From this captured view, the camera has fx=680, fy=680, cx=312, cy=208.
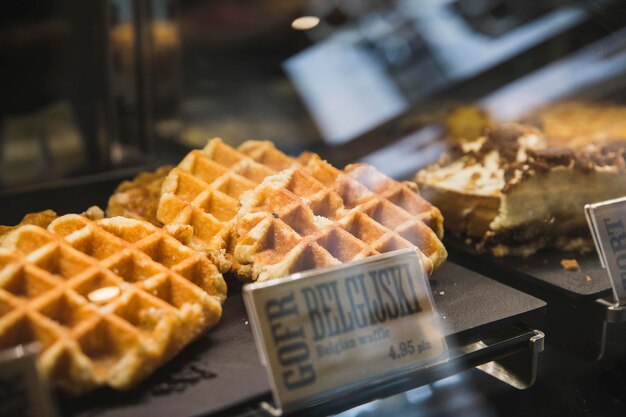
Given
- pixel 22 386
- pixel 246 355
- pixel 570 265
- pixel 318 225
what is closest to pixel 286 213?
pixel 318 225

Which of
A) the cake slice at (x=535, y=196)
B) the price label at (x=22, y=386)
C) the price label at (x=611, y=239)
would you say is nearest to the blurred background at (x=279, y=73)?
the cake slice at (x=535, y=196)

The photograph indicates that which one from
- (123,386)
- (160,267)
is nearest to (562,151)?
(160,267)

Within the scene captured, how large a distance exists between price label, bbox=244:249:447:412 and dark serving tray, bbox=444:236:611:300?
0.73 metres

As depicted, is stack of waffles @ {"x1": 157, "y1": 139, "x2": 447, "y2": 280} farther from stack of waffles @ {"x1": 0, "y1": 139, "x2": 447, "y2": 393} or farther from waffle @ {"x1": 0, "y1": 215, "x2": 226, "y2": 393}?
waffle @ {"x1": 0, "y1": 215, "x2": 226, "y2": 393}

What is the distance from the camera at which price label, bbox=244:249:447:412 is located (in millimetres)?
1310

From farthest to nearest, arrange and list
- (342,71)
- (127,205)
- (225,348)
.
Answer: (342,71) < (127,205) < (225,348)

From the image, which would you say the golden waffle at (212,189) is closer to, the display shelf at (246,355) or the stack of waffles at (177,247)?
the stack of waffles at (177,247)

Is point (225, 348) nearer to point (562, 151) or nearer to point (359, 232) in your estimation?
point (359, 232)

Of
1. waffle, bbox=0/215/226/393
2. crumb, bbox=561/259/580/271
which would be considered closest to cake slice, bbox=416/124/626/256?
crumb, bbox=561/259/580/271

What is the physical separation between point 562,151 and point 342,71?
0.88 metres

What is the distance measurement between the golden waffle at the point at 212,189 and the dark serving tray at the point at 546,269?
68 centimetres

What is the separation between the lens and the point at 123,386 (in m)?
1.33

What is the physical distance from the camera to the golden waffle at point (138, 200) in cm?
200

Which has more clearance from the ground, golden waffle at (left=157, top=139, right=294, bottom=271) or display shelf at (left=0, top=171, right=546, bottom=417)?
golden waffle at (left=157, top=139, right=294, bottom=271)
